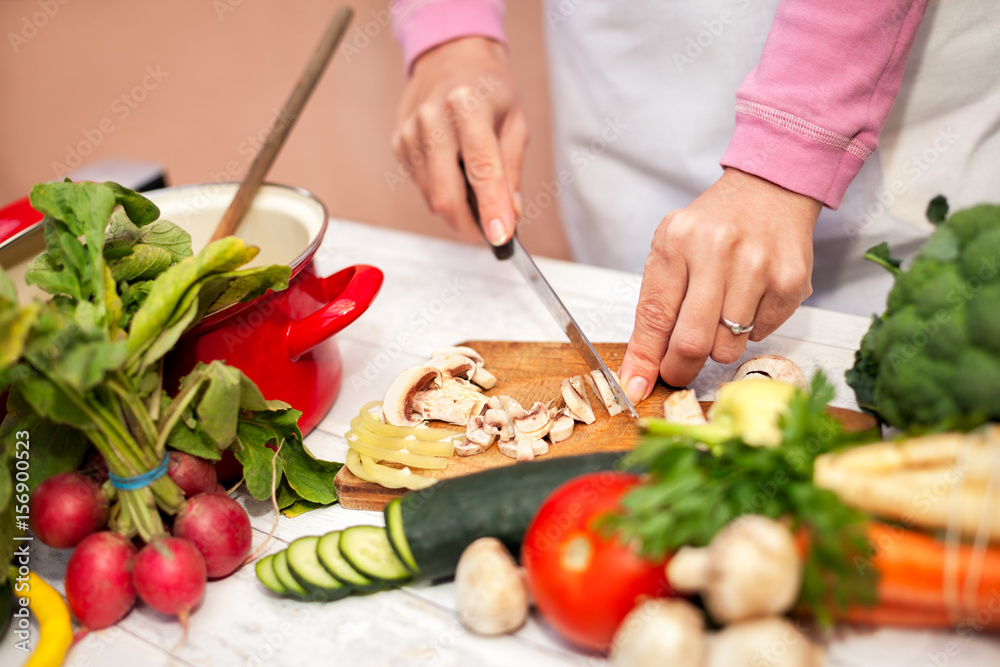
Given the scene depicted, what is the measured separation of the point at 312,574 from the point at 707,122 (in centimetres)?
131

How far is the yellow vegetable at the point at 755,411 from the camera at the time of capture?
2.81 feet

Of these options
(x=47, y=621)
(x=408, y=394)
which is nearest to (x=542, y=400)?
(x=408, y=394)

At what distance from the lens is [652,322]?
1214 mm

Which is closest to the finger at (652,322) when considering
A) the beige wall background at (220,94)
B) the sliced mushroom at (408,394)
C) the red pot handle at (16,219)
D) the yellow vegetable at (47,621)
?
the sliced mushroom at (408,394)

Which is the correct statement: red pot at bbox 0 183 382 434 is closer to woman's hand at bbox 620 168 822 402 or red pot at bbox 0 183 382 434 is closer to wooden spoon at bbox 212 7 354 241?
wooden spoon at bbox 212 7 354 241

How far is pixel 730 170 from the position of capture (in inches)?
46.1

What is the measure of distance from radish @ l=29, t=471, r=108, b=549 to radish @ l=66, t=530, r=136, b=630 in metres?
0.02

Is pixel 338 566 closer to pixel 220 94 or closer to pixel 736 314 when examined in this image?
pixel 736 314

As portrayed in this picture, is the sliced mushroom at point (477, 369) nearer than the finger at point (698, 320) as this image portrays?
No

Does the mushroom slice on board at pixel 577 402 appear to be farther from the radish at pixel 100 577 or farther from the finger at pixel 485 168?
the radish at pixel 100 577

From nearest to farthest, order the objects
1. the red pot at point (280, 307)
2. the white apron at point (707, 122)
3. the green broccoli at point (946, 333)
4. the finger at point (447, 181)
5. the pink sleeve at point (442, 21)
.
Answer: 1. the green broccoli at point (946, 333)
2. the red pot at point (280, 307)
3. the white apron at point (707, 122)
4. the finger at point (447, 181)
5. the pink sleeve at point (442, 21)

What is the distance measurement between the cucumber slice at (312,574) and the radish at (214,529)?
80 mm

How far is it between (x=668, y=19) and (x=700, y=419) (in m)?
0.99

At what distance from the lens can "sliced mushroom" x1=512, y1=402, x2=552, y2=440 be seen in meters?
1.17
